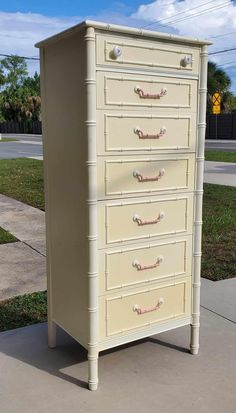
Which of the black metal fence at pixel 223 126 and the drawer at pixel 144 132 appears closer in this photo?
the drawer at pixel 144 132

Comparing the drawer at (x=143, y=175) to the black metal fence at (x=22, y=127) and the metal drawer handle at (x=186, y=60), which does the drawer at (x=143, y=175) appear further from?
the black metal fence at (x=22, y=127)

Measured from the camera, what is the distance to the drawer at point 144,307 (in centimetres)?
261

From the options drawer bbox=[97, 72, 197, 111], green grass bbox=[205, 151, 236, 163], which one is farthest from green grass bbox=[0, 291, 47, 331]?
green grass bbox=[205, 151, 236, 163]

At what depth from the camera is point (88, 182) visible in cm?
241

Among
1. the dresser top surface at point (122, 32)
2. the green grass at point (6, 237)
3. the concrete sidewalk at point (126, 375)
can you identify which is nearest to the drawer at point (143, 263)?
the concrete sidewalk at point (126, 375)

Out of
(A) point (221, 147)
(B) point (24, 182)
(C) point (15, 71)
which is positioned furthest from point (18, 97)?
(B) point (24, 182)

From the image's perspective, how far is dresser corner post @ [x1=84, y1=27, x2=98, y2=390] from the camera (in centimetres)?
230

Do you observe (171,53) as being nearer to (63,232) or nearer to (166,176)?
(166,176)

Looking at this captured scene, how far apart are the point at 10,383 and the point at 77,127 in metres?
1.49

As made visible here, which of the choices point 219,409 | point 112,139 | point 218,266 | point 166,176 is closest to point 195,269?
point 166,176

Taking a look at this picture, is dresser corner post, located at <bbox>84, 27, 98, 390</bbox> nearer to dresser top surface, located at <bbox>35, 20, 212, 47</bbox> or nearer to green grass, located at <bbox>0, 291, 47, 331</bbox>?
dresser top surface, located at <bbox>35, 20, 212, 47</bbox>

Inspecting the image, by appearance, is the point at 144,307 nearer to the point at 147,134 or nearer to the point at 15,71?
the point at 147,134

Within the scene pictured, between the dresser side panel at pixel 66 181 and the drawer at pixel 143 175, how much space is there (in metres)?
0.12

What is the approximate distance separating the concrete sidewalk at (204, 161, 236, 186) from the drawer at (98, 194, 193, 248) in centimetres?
803
